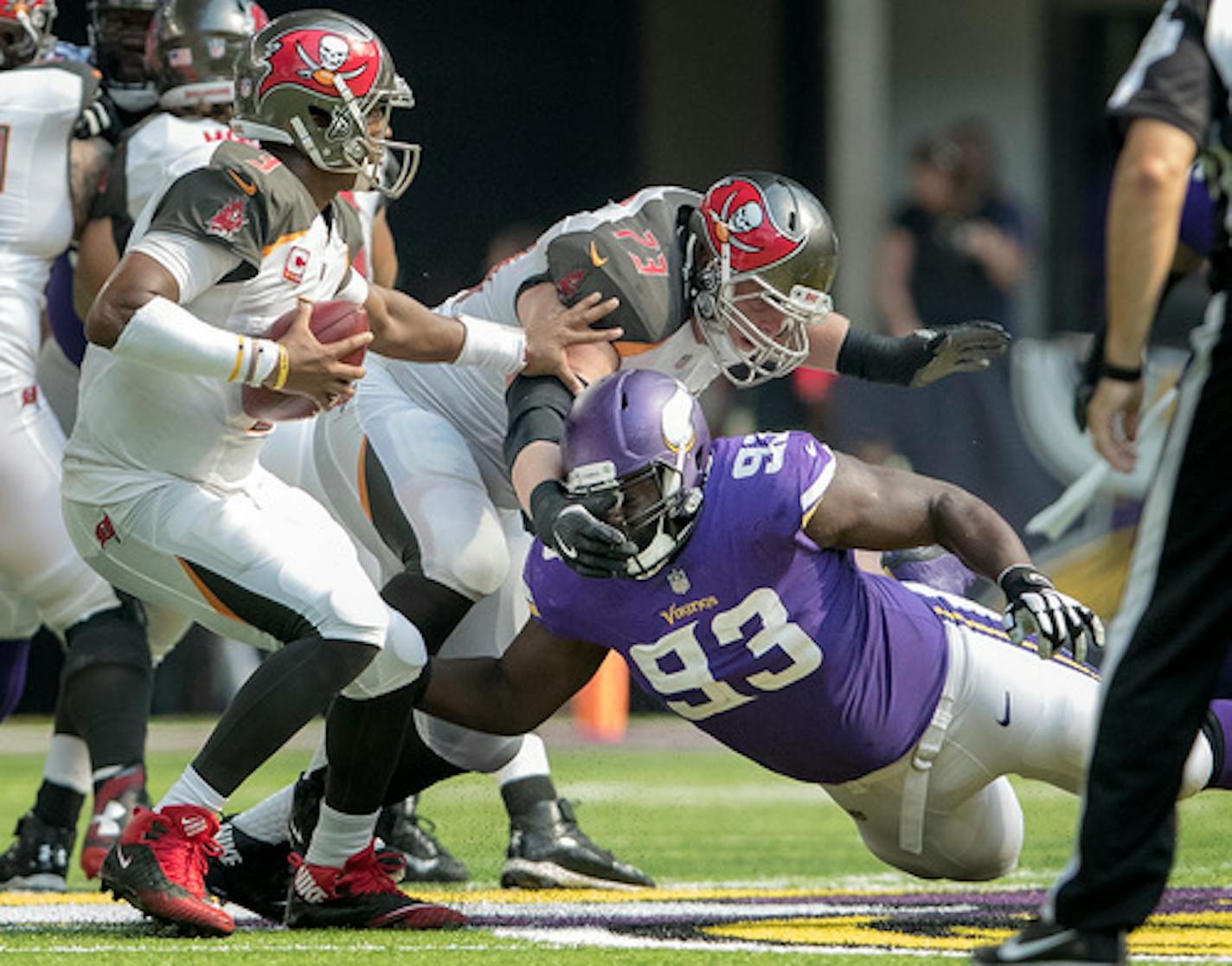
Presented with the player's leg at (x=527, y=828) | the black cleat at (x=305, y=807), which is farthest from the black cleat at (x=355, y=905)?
the player's leg at (x=527, y=828)

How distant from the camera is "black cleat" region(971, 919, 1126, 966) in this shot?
3.04 meters

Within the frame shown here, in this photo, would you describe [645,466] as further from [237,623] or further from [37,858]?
[37,858]

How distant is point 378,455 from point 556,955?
4.54ft

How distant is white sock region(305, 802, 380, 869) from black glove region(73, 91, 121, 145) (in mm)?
2065

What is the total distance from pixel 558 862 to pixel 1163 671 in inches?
92.7

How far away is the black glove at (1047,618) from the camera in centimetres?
380

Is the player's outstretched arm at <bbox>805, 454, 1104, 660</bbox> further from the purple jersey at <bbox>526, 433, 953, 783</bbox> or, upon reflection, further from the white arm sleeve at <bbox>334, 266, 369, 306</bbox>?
the white arm sleeve at <bbox>334, 266, 369, 306</bbox>

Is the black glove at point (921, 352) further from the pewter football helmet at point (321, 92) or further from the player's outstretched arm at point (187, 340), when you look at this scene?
the player's outstretched arm at point (187, 340)

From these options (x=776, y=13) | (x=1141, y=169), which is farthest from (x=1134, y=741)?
(x=776, y=13)

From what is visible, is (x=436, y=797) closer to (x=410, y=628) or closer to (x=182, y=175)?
(x=410, y=628)

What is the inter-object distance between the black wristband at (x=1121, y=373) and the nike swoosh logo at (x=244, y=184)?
66.9 inches

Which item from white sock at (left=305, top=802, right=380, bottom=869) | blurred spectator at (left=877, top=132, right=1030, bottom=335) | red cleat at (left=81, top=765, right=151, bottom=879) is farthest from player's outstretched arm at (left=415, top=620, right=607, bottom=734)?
A: blurred spectator at (left=877, top=132, right=1030, bottom=335)

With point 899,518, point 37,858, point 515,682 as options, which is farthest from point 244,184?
point 37,858

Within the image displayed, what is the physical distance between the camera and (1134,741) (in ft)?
9.96
